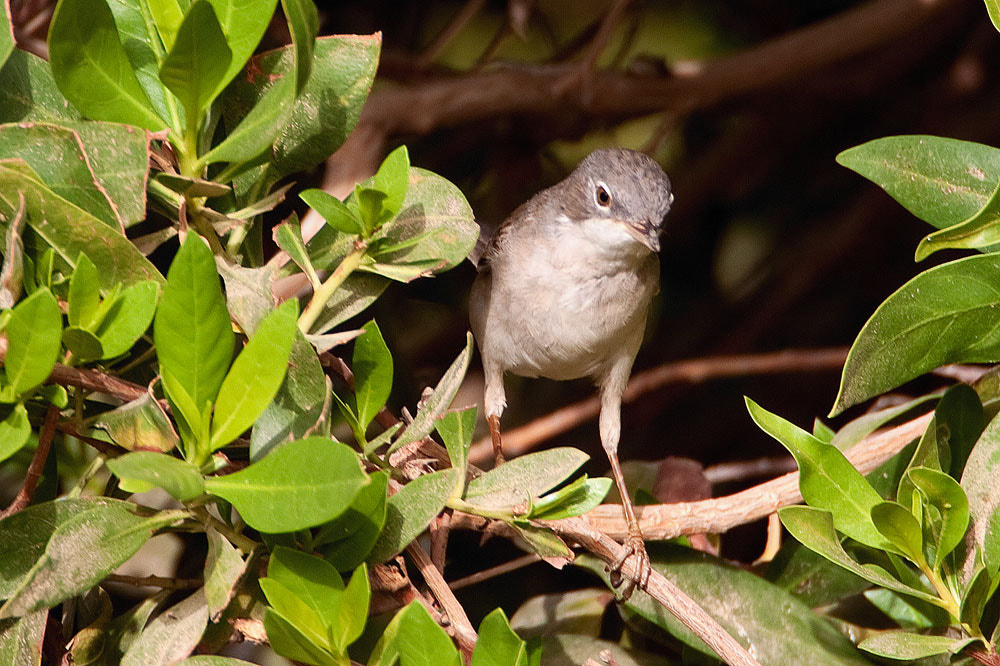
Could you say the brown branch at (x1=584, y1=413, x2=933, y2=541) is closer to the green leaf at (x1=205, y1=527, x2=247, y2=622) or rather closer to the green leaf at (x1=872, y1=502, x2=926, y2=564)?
the green leaf at (x1=872, y1=502, x2=926, y2=564)

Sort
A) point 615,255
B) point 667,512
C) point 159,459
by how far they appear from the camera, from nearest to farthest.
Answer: point 159,459 → point 667,512 → point 615,255

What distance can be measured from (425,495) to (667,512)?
0.78m

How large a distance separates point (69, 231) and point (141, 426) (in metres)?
0.26

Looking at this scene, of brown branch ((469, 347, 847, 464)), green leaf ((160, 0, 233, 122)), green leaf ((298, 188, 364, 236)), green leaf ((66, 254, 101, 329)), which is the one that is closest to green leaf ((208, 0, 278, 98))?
green leaf ((160, 0, 233, 122))

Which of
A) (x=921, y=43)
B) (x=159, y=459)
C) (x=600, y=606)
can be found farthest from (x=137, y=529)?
(x=921, y=43)

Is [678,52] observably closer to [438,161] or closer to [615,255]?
[438,161]

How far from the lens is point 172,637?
1.20 m

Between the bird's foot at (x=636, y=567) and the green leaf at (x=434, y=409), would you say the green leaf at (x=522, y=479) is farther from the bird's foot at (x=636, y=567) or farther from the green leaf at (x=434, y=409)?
the bird's foot at (x=636, y=567)

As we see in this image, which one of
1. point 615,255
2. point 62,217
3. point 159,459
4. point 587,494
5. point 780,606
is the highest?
point 62,217

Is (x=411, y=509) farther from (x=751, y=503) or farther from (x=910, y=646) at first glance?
(x=751, y=503)

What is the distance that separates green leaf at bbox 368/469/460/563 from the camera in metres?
1.25

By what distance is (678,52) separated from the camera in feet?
13.1

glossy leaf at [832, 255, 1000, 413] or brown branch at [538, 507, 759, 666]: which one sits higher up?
glossy leaf at [832, 255, 1000, 413]

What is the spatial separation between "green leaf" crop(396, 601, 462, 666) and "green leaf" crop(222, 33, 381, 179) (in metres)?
0.67
